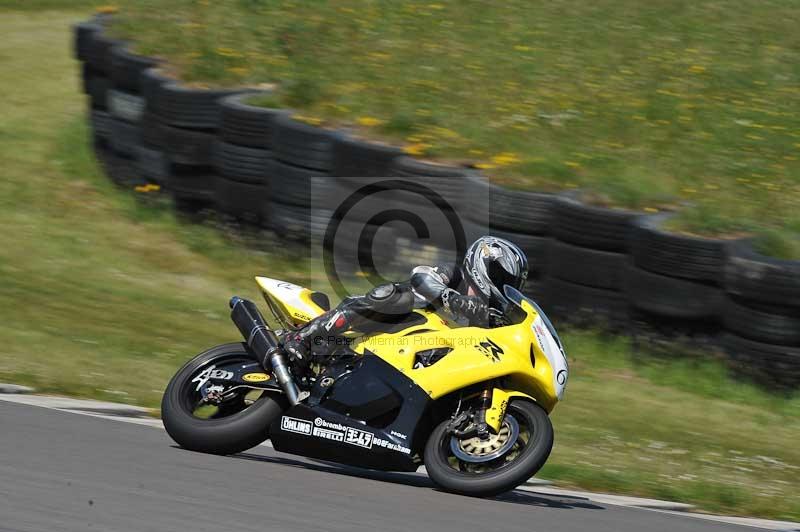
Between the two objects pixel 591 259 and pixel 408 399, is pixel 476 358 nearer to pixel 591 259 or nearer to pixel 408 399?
pixel 408 399

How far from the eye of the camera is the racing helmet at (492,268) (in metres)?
5.86

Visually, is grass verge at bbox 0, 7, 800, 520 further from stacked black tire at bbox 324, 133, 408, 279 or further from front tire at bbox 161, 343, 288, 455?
front tire at bbox 161, 343, 288, 455

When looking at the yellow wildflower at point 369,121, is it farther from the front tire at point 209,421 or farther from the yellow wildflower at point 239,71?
the front tire at point 209,421

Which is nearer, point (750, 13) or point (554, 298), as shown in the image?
point (554, 298)

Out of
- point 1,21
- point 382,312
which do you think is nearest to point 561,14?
point 1,21

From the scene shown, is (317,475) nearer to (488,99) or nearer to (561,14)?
(488,99)

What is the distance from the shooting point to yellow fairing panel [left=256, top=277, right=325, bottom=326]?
248 inches

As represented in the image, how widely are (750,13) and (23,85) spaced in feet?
33.7

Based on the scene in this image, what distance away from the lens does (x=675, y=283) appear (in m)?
9.15

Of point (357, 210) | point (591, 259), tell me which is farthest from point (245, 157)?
point (591, 259)

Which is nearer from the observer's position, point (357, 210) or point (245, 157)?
point (357, 210)

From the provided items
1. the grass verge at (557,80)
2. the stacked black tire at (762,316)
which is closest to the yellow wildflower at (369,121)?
the grass verge at (557,80)

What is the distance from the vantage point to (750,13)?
16484 mm

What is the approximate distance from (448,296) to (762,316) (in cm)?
377
